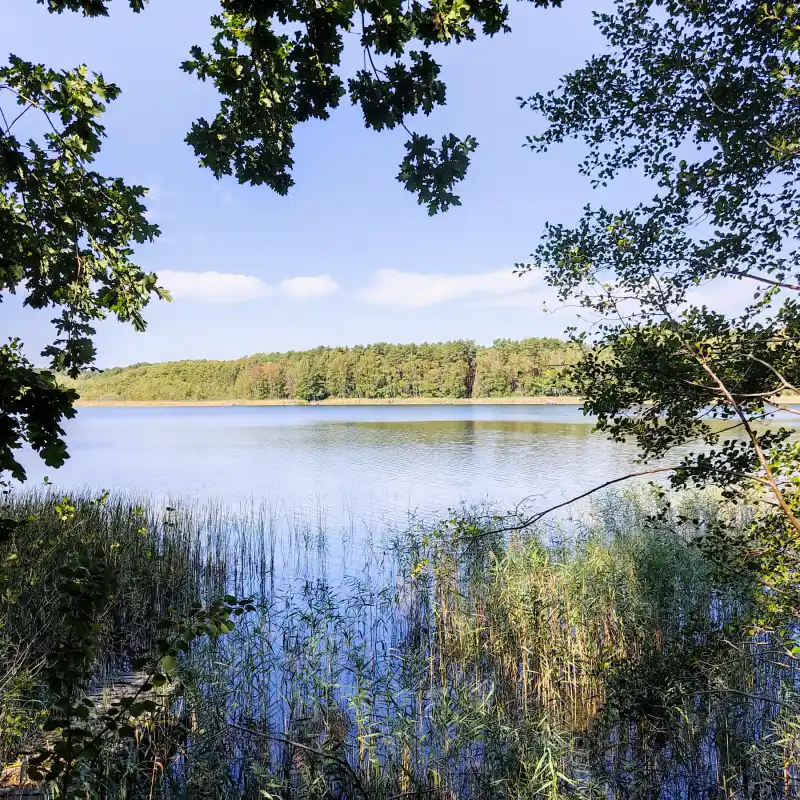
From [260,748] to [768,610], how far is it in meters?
3.70

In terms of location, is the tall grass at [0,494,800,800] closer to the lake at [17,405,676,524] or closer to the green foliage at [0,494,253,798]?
the green foliage at [0,494,253,798]

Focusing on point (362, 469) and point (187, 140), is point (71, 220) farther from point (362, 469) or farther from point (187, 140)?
point (362, 469)

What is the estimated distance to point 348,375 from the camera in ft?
354

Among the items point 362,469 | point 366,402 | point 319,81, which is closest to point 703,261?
point 319,81

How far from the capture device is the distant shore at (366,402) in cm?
9504

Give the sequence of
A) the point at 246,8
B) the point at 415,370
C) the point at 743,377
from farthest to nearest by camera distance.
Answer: the point at 415,370 → the point at 743,377 → the point at 246,8

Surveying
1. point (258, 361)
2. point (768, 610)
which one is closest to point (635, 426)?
point (768, 610)

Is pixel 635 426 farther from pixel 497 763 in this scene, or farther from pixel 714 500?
pixel 714 500

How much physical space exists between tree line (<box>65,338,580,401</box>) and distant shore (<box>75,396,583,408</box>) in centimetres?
87

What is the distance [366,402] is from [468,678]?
334ft

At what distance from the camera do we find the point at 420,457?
26.1m

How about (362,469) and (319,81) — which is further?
(362,469)

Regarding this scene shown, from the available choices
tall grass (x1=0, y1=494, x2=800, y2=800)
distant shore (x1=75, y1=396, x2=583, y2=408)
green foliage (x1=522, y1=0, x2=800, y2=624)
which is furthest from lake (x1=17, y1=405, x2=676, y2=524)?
Result: distant shore (x1=75, y1=396, x2=583, y2=408)

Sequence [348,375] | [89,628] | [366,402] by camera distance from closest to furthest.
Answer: [89,628] → [366,402] → [348,375]
